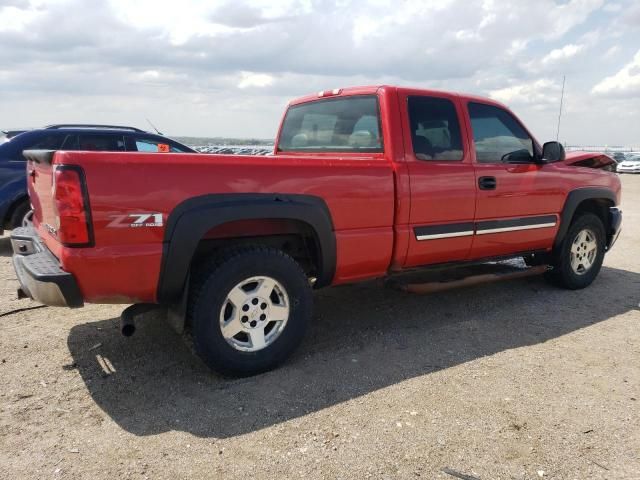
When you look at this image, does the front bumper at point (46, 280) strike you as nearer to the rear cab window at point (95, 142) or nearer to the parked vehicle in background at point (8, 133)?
the rear cab window at point (95, 142)

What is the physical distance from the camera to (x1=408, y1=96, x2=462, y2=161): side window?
404 cm

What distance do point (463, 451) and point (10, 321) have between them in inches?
145

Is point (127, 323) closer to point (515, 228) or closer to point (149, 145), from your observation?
point (515, 228)

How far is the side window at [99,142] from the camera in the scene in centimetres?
713

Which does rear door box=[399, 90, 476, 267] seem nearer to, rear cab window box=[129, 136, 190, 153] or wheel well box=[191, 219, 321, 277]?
wheel well box=[191, 219, 321, 277]

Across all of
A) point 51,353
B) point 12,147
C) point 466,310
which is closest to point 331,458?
Result: point 51,353

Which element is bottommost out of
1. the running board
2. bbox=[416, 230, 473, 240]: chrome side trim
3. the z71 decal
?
the running board

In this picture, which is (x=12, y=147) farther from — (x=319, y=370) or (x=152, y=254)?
(x=319, y=370)

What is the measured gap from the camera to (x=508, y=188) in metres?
4.52

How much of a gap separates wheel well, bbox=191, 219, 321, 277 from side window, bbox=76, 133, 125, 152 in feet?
14.6

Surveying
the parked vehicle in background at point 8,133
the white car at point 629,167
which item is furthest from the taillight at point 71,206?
the white car at point 629,167

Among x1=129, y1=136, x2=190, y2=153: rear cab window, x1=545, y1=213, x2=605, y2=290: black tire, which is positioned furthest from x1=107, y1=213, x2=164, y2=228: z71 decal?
x1=129, y1=136, x2=190, y2=153: rear cab window

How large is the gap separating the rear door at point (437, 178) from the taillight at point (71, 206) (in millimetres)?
2220

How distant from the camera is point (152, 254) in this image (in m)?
2.91
